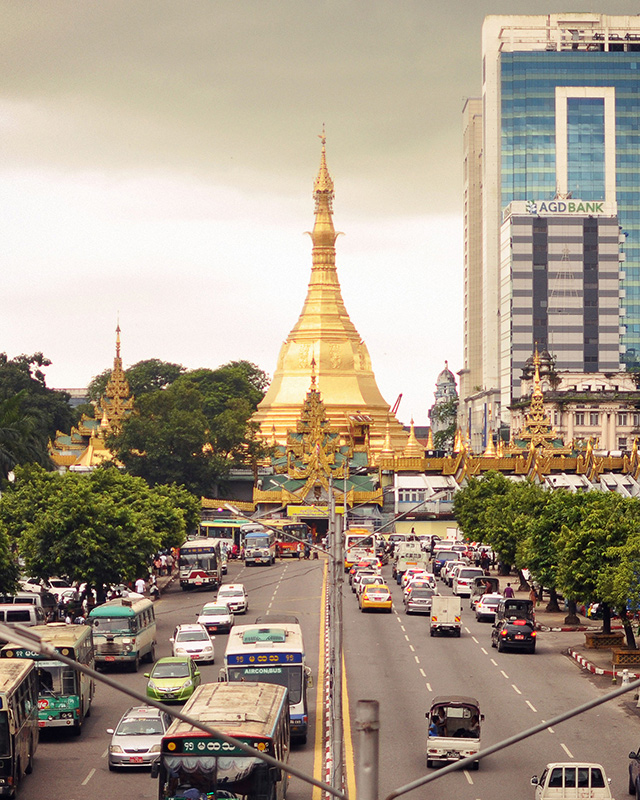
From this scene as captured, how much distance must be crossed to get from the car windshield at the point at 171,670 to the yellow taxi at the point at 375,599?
89.9 feet

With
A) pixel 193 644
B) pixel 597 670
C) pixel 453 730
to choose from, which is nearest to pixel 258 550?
pixel 193 644

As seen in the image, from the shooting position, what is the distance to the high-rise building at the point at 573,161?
7121 inches

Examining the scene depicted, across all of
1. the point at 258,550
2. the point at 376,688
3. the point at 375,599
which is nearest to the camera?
the point at 376,688

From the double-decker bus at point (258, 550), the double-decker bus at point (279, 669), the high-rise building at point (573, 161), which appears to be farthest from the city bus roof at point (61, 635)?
the high-rise building at point (573, 161)

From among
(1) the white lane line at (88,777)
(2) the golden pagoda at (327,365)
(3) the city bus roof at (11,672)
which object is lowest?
(1) the white lane line at (88,777)

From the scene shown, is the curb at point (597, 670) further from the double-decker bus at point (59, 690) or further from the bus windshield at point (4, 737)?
the bus windshield at point (4, 737)

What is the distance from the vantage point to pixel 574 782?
26.7 meters

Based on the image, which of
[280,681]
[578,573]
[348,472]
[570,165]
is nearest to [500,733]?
[280,681]

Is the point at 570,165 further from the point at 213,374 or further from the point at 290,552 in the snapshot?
the point at 290,552

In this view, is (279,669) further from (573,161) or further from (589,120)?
(589,120)

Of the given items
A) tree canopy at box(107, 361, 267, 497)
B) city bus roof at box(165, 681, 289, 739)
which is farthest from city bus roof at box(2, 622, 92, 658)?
tree canopy at box(107, 361, 267, 497)

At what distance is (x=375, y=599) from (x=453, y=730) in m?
33.4

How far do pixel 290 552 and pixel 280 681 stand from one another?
68257 mm

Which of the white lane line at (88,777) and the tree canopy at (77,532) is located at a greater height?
the tree canopy at (77,532)
